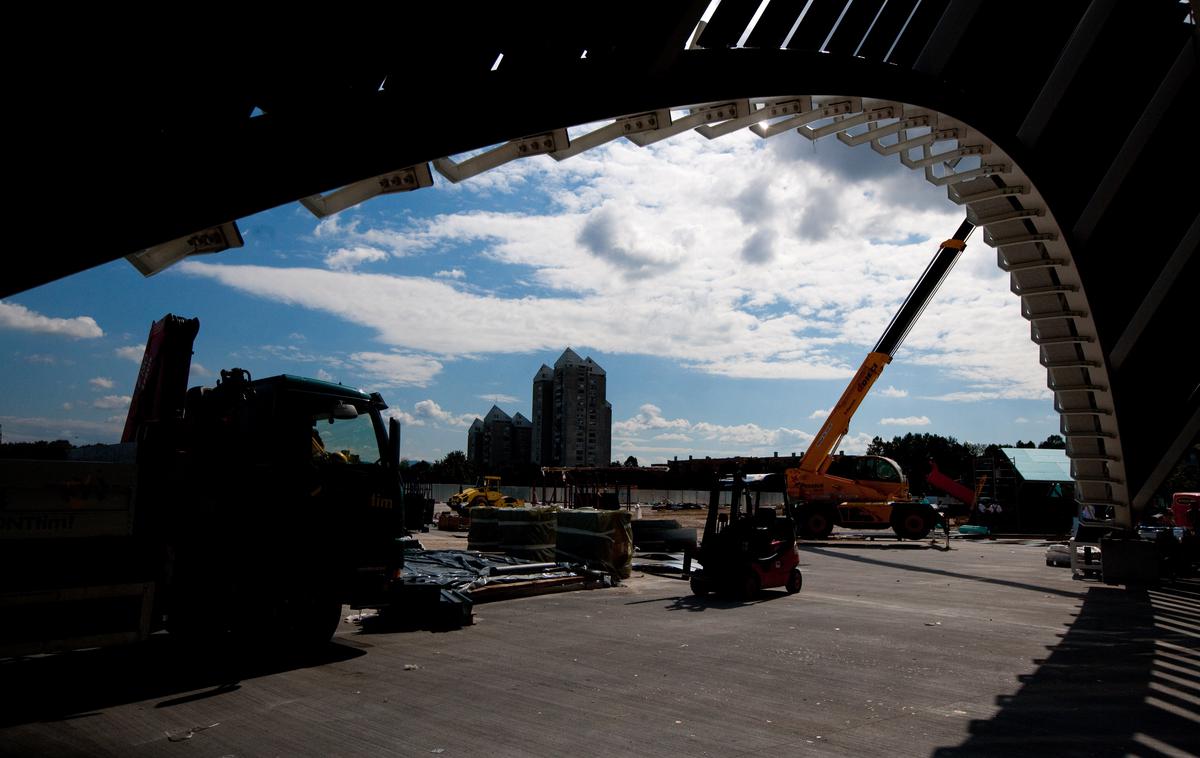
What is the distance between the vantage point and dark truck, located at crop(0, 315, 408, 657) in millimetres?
6391

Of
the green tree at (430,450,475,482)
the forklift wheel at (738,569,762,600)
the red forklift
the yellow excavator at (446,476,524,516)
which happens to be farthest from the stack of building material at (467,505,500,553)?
the green tree at (430,450,475,482)

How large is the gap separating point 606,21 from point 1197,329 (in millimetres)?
17984

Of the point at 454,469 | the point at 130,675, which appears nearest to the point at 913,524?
the point at 130,675

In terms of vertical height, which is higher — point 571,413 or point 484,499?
point 571,413

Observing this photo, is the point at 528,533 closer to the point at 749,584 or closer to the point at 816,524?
the point at 749,584

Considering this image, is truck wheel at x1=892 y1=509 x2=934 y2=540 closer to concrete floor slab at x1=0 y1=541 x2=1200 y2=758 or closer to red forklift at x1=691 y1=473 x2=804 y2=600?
red forklift at x1=691 y1=473 x2=804 y2=600

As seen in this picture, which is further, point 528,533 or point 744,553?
point 528,533

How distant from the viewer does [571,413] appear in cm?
13188

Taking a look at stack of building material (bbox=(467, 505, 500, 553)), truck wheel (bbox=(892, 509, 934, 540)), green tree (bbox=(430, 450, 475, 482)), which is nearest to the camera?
stack of building material (bbox=(467, 505, 500, 553))

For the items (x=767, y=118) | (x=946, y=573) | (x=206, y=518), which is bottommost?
(x=946, y=573)

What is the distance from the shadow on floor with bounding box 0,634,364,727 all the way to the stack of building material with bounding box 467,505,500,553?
9.83 m

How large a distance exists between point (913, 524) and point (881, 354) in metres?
6.65

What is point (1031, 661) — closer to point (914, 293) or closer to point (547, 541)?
point (547, 541)

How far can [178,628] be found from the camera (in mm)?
8320
